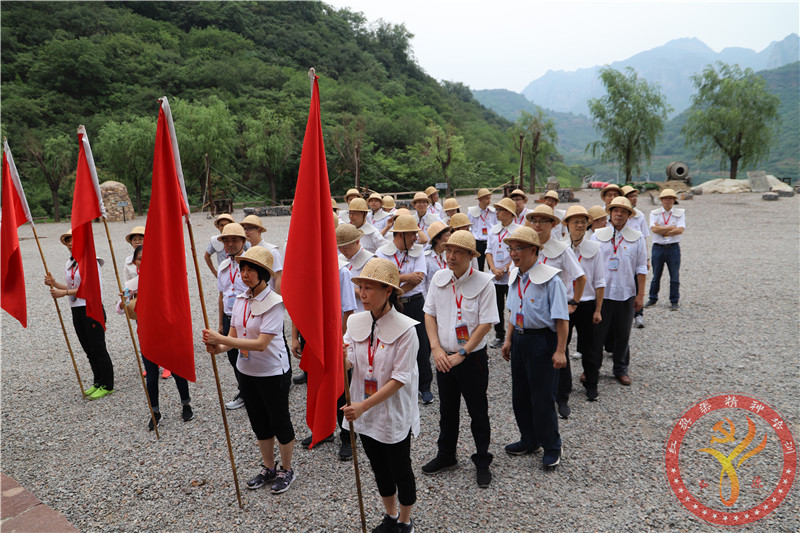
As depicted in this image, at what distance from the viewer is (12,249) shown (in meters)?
5.19

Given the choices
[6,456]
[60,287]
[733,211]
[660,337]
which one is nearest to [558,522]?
[660,337]

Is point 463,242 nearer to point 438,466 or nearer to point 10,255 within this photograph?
point 438,466

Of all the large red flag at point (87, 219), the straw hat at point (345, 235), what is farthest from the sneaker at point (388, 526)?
the large red flag at point (87, 219)

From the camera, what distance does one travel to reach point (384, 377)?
2988mm

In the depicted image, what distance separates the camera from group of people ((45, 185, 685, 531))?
304cm

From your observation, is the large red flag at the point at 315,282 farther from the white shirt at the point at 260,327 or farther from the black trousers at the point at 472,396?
the black trousers at the point at 472,396

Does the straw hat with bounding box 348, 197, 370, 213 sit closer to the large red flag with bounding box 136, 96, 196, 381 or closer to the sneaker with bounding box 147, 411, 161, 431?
the large red flag with bounding box 136, 96, 196, 381

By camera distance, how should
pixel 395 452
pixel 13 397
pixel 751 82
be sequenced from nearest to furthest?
1. pixel 395 452
2. pixel 13 397
3. pixel 751 82

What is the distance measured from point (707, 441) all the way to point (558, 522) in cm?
207

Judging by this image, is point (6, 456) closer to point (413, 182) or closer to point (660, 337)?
point (660, 337)

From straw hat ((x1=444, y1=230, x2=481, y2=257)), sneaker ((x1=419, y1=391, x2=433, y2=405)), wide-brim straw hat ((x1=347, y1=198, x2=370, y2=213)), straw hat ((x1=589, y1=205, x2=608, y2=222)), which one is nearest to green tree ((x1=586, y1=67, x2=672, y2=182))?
straw hat ((x1=589, y1=205, x2=608, y2=222))

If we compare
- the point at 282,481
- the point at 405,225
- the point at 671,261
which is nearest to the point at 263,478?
the point at 282,481

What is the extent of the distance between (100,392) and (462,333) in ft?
17.2
